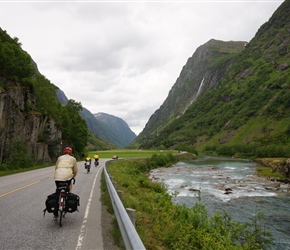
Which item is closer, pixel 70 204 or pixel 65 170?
pixel 70 204

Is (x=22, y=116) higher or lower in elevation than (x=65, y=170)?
higher

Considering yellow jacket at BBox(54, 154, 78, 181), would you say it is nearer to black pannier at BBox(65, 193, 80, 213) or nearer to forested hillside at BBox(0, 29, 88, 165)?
black pannier at BBox(65, 193, 80, 213)

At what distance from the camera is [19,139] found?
3844 centimetres

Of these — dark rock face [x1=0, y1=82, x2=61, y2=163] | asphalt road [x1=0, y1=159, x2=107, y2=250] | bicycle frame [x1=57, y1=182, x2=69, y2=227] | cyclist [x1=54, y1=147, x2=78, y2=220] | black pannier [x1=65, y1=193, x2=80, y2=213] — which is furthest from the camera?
dark rock face [x1=0, y1=82, x2=61, y2=163]

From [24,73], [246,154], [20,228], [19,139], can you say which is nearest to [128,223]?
[20,228]

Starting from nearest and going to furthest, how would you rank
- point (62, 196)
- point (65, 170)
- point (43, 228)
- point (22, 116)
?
point (43, 228), point (62, 196), point (65, 170), point (22, 116)

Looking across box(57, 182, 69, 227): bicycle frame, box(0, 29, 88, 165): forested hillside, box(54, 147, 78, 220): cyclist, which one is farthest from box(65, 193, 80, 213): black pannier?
box(0, 29, 88, 165): forested hillside

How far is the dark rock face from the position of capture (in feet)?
114

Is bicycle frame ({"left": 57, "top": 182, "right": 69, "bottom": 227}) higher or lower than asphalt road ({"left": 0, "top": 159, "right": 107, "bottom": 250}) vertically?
higher

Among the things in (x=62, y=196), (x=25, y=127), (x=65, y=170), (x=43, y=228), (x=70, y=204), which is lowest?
(x=43, y=228)

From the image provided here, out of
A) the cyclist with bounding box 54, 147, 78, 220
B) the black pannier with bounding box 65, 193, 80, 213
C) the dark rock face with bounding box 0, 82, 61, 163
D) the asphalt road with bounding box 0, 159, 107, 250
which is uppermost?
the dark rock face with bounding box 0, 82, 61, 163

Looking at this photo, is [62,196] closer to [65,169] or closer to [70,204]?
[70,204]

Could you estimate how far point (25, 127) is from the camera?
137 feet

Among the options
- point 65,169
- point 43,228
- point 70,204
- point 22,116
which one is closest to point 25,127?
point 22,116
